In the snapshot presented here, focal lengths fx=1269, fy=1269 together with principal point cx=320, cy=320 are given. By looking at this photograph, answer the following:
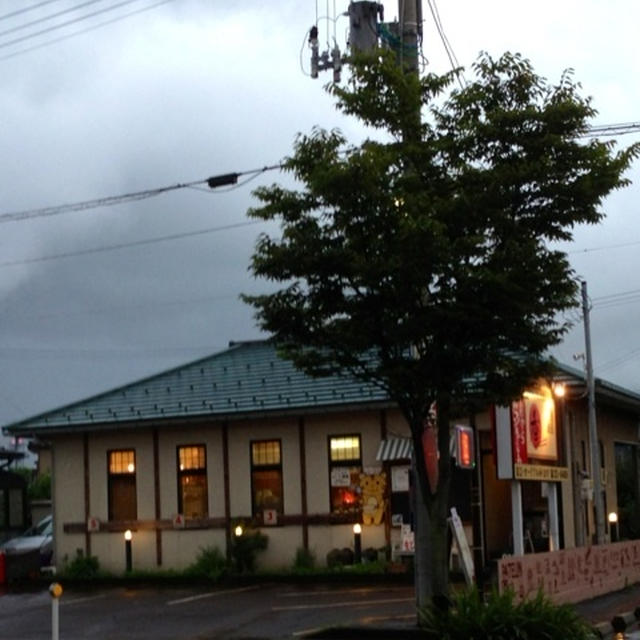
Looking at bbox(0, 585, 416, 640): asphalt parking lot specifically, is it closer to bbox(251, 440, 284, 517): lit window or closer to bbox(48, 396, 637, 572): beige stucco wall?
bbox(48, 396, 637, 572): beige stucco wall

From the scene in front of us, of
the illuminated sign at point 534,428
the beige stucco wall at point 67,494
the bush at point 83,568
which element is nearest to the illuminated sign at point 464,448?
the illuminated sign at point 534,428

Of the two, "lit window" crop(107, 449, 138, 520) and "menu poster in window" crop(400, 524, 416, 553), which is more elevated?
"lit window" crop(107, 449, 138, 520)

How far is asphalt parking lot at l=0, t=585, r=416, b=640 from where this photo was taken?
2064cm

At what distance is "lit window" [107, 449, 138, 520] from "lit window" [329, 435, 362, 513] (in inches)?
223

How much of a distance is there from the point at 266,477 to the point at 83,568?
5406 millimetres

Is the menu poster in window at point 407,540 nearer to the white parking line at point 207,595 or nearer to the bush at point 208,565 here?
the white parking line at point 207,595

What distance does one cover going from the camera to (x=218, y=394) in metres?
33.2

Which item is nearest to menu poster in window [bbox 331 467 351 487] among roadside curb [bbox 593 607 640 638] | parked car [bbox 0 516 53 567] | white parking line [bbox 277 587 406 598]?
white parking line [bbox 277 587 406 598]

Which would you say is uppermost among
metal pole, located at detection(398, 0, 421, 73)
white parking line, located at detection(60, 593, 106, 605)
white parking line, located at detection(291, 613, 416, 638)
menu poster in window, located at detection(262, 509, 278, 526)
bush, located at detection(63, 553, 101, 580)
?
metal pole, located at detection(398, 0, 421, 73)

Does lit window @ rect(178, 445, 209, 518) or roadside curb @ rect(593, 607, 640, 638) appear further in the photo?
lit window @ rect(178, 445, 209, 518)

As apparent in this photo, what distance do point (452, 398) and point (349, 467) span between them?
13.4 metres

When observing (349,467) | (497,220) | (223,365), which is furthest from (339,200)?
(223,365)

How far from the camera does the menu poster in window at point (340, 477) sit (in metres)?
30.7

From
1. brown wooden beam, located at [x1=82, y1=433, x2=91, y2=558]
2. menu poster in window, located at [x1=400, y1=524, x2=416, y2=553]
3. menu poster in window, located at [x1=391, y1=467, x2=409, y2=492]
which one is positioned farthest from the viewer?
brown wooden beam, located at [x1=82, y1=433, x2=91, y2=558]
